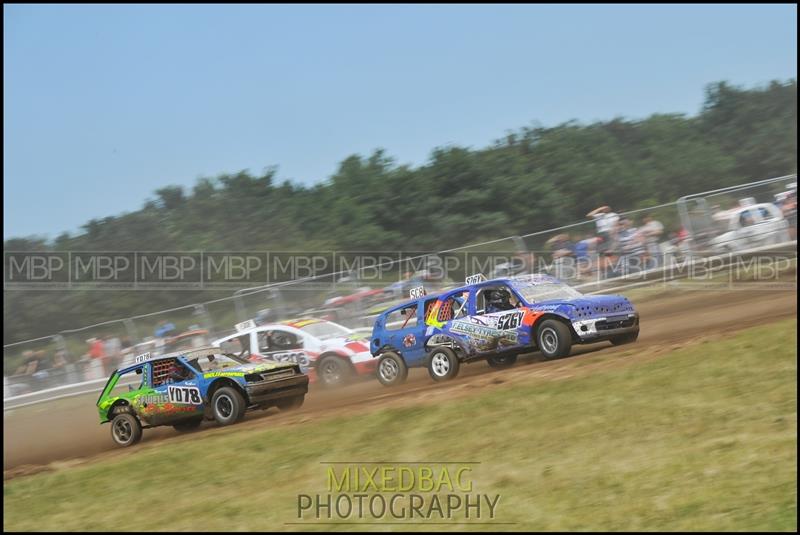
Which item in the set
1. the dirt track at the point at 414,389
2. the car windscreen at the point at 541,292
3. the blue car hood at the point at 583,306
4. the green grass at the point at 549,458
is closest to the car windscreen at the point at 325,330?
the dirt track at the point at 414,389

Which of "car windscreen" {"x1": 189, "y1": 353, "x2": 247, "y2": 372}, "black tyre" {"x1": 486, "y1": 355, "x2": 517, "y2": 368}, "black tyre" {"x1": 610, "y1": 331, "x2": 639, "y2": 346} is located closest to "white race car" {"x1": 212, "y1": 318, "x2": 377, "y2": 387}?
"car windscreen" {"x1": 189, "y1": 353, "x2": 247, "y2": 372}

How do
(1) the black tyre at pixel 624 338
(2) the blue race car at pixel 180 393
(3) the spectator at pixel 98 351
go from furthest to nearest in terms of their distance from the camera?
1. (3) the spectator at pixel 98 351
2. (1) the black tyre at pixel 624 338
3. (2) the blue race car at pixel 180 393

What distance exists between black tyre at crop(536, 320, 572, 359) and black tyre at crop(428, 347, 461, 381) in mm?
1113

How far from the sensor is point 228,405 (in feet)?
34.8

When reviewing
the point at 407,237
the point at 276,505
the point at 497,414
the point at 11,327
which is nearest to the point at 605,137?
the point at 407,237

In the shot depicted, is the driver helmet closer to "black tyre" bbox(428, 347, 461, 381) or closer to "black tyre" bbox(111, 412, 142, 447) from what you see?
"black tyre" bbox(428, 347, 461, 381)

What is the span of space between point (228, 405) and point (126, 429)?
4.45ft

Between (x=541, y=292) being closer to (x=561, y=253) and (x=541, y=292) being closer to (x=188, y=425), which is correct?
(x=188, y=425)

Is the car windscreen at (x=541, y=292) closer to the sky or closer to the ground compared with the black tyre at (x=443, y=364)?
closer to the sky

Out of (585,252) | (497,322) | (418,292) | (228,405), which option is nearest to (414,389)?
(497,322)

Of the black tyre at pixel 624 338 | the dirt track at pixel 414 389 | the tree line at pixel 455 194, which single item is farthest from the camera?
the tree line at pixel 455 194

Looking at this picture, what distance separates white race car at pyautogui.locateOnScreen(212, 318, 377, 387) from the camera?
13.4m

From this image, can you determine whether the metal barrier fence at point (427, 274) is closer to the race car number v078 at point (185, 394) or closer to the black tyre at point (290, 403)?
the black tyre at point (290, 403)

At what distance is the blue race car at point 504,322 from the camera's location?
10.1 metres
